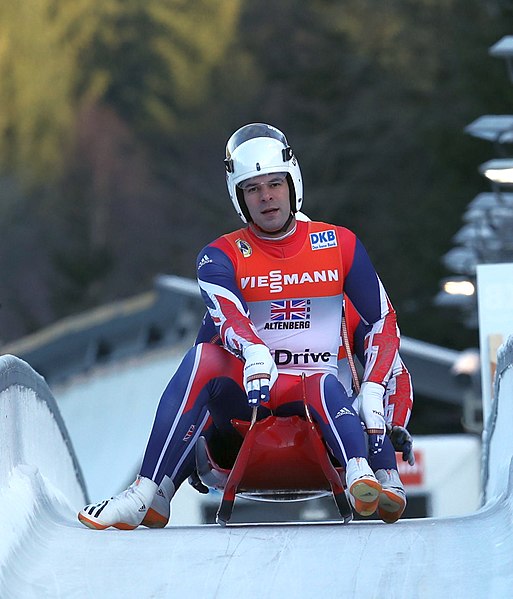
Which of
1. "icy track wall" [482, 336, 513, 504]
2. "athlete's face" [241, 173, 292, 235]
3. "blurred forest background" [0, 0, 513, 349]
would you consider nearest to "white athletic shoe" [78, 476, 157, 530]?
"athlete's face" [241, 173, 292, 235]

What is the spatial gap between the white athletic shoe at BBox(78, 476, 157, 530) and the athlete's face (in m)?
1.20

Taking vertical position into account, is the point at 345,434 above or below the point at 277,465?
above

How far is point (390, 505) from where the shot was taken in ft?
25.8

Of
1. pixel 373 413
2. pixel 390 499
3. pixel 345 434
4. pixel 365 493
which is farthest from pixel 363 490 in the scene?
pixel 373 413

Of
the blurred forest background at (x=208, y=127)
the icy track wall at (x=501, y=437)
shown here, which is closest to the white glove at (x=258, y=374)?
the icy track wall at (x=501, y=437)

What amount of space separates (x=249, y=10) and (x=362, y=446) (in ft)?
173

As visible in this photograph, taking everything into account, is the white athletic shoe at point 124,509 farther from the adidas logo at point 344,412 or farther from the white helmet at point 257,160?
the white helmet at point 257,160

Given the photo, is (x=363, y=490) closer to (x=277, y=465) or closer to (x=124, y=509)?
(x=277, y=465)

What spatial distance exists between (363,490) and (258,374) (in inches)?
24.9

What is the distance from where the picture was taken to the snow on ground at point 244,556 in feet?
20.8

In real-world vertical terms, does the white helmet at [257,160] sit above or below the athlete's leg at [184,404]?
above

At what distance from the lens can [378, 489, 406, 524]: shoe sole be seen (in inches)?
309

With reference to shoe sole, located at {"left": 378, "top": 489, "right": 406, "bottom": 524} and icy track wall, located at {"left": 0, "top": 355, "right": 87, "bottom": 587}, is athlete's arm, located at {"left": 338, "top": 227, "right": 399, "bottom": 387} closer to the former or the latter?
shoe sole, located at {"left": 378, "top": 489, "right": 406, "bottom": 524}

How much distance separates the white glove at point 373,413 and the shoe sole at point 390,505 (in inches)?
8.5
